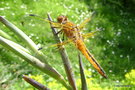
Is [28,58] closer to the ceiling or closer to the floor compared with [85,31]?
closer to the floor

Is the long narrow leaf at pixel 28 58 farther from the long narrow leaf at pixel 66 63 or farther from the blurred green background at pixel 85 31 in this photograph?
the blurred green background at pixel 85 31

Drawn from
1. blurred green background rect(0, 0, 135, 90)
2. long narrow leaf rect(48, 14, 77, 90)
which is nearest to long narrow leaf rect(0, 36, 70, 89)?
long narrow leaf rect(48, 14, 77, 90)

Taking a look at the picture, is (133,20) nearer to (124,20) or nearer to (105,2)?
(124,20)

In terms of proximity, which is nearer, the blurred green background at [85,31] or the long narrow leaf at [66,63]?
the long narrow leaf at [66,63]

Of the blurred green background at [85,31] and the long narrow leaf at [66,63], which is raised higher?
the blurred green background at [85,31]

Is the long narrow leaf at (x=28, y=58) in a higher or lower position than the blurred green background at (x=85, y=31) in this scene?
lower

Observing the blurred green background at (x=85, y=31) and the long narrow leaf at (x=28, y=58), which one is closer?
the long narrow leaf at (x=28, y=58)

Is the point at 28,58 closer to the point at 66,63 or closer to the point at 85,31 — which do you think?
the point at 66,63

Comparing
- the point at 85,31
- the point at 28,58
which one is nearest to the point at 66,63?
the point at 28,58

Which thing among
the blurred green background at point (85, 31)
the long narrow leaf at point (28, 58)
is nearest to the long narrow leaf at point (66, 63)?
the long narrow leaf at point (28, 58)
